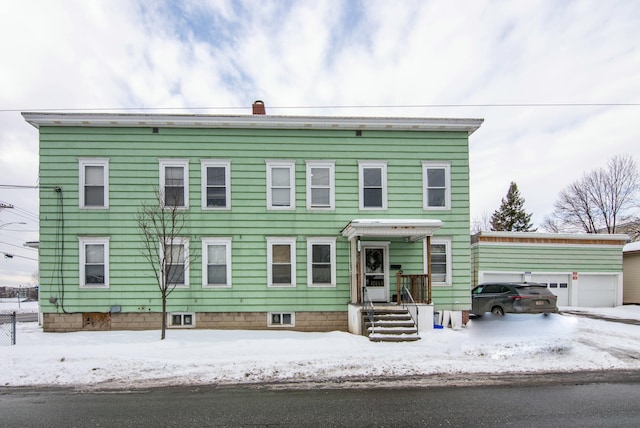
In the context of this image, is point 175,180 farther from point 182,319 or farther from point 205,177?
point 182,319

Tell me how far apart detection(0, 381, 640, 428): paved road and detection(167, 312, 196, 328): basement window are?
5.64 m

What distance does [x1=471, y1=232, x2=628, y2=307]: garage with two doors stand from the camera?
19.7 meters

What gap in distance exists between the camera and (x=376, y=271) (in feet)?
42.2

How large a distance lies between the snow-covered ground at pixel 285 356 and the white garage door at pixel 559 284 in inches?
338

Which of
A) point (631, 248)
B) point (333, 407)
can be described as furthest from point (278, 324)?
point (631, 248)

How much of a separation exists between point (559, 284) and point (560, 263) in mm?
1111

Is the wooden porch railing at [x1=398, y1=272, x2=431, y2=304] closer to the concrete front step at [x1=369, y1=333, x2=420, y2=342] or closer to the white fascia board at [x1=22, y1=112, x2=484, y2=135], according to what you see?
the concrete front step at [x1=369, y1=333, x2=420, y2=342]

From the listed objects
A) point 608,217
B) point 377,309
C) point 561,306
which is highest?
point 608,217

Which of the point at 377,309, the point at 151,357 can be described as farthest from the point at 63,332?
the point at 377,309

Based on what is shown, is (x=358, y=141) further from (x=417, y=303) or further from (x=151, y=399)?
(x=151, y=399)

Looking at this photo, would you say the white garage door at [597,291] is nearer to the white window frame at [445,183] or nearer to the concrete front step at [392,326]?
the white window frame at [445,183]

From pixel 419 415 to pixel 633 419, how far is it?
9.34ft

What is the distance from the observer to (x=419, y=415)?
5434 mm

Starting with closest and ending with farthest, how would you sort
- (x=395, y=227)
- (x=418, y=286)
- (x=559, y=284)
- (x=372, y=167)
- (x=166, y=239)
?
(x=395, y=227)
(x=166, y=239)
(x=418, y=286)
(x=372, y=167)
(x=559, y=284)
